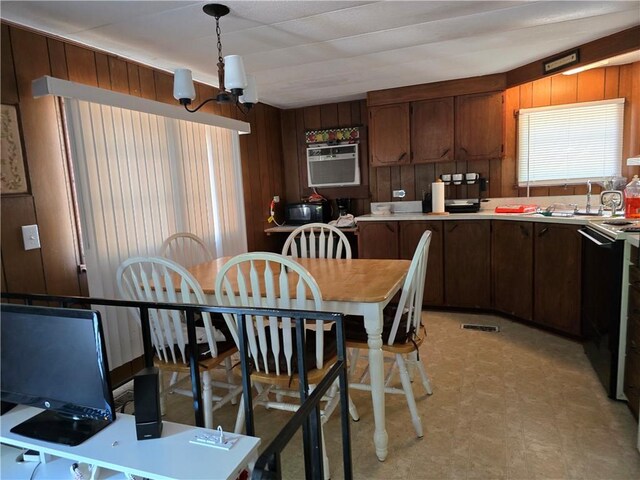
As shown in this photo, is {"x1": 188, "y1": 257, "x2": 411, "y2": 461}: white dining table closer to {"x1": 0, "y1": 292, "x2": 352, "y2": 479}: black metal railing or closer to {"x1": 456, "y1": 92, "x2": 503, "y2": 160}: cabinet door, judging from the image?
{"x1": 0, "y1": 292, "x2": 352, "y2": 479}: black metal railing

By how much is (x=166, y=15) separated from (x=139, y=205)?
1.20m

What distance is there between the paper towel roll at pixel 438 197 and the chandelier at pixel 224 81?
2.28m

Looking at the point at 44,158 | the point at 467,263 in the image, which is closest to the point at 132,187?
the point at 44,158

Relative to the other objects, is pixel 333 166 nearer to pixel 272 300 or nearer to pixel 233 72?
pixel 233 72

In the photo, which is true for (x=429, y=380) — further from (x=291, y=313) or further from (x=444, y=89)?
(x=444, y=89)

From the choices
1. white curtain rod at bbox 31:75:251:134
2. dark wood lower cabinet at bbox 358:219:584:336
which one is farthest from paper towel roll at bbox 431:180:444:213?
white curtain rod at bbox 31:75:251:134

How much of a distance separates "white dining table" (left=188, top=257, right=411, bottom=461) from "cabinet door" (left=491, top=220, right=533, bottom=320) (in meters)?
1.56

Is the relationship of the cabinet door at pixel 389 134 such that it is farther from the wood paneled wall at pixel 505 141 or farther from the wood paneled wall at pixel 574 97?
the wood paneled wall at pixel 574 97

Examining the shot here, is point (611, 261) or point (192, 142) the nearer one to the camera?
point (611, 261)

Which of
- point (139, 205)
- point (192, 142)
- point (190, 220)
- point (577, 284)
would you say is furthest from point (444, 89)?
point (139, 205)

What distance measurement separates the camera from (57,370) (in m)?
1.16

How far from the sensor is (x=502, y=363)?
268 centimetres

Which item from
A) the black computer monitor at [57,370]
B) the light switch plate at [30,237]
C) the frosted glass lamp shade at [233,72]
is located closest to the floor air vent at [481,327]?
the frosted glass lamp shade at [233,72]

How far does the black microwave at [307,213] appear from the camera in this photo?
14.7 ft
